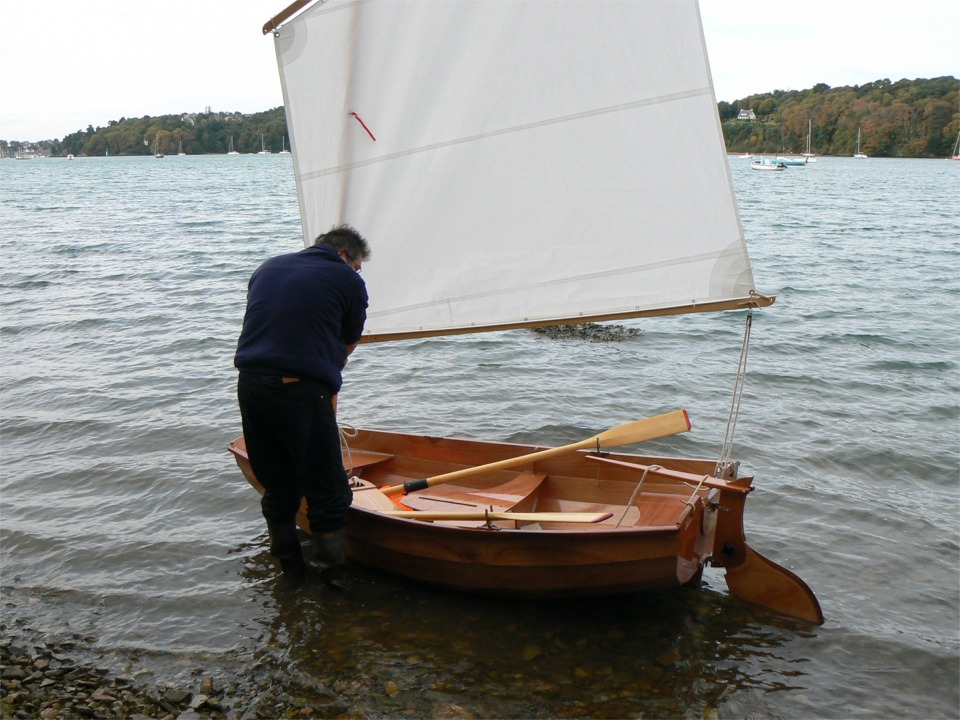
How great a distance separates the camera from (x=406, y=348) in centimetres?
1267

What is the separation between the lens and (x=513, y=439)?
8.74 m

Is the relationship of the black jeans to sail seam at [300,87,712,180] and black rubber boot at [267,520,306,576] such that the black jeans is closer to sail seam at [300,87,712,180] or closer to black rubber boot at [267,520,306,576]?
black rubber boot at [267,520,306,576]

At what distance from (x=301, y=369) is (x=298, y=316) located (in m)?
0.29

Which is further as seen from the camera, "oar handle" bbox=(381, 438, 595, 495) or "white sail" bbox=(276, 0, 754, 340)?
"oar handle" bbox=(381, 438, 595, 495)

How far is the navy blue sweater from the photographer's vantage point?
489cm

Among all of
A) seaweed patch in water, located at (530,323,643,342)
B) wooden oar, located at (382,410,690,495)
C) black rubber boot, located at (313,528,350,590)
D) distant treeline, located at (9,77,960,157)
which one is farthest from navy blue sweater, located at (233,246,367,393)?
distant treeline, located at (9,77,960,157)

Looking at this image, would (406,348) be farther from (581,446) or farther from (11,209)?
(11,209)

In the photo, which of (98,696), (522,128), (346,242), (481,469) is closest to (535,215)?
(522,128)

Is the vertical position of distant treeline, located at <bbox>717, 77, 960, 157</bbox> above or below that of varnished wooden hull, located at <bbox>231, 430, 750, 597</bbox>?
above

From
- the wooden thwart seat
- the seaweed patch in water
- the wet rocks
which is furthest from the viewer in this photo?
the seaweed patch in water

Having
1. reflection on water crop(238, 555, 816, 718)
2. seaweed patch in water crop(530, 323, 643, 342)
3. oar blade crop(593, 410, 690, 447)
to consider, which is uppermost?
seaweed patch in water crop(530, 323, 643, 342)

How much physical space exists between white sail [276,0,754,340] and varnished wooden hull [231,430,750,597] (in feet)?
3.53

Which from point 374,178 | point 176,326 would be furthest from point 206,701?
point 176,326

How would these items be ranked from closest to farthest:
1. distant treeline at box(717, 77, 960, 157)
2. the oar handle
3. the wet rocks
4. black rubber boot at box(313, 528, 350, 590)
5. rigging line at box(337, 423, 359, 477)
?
the wet rocks
black rubber boot at box(313, 528, 350, 590)
the oar handle
rigging line at box(337, 423, 359, 477)
distant treeline at box(717, 77, 960, 157)
